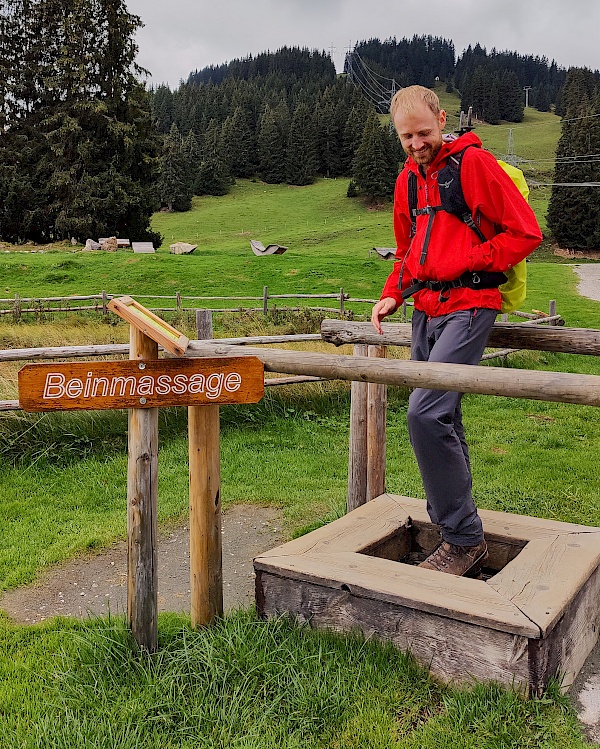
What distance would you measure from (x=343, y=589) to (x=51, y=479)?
3940 millimetres

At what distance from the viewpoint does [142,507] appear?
3.05m

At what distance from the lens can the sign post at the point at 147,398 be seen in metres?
2.90

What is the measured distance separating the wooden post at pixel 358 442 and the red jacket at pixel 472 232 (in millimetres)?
1367

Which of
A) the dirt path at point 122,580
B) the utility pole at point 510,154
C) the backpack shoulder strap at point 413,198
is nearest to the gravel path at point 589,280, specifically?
the utility pole at point 510,154

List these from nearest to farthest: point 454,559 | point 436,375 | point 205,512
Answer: point 436,375
point 205,512
point 454,559

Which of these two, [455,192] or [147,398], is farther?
[455,192]

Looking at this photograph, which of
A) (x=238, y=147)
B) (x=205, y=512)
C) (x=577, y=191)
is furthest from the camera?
(x=238, y=147)

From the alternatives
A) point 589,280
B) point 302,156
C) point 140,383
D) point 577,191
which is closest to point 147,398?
point 140,383

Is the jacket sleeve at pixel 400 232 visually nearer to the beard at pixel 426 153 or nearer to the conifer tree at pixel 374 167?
the beard at pixel 426 153

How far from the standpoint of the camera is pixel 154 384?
2.97 meters

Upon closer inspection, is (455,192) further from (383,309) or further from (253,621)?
(253,621)

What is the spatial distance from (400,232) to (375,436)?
1.52m

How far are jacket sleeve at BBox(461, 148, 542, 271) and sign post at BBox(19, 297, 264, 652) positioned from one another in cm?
104

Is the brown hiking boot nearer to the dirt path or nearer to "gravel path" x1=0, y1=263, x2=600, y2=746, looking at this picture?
"gravel path" x1=0, y1=263, x2=600, y2=746
